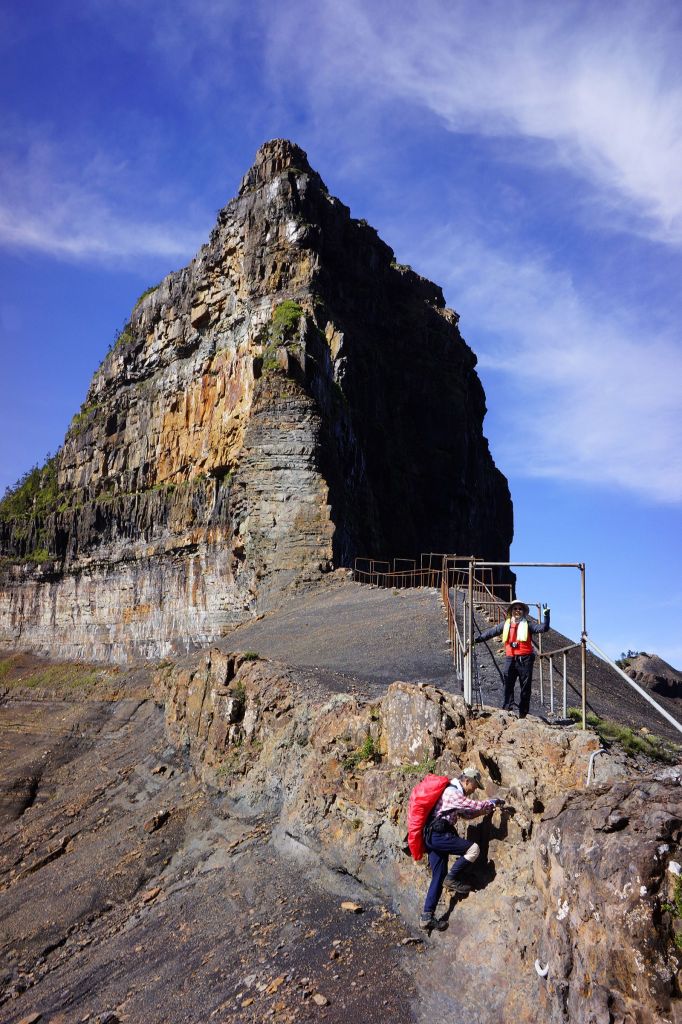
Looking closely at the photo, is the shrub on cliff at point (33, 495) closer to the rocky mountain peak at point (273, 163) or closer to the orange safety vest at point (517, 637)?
the rocky mountain peak at point (273, 163)

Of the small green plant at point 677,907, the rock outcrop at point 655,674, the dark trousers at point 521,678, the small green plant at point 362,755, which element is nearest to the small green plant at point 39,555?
the rock outcrop at point 655,674

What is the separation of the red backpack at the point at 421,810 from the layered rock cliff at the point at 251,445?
79.6 ft

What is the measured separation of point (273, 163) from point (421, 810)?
162 ft

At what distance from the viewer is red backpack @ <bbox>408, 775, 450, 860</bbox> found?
722 cm

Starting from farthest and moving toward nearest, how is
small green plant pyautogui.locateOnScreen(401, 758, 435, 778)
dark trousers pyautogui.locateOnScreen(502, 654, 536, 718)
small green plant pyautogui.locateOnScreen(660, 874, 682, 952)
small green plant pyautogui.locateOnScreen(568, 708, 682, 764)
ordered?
dark trousers pyautogui.locateOnScreen(502, 654, 536, 718), small green plant pyautogui.locateOnScreen(568, 708, 682, 764), small green plant pyautogui.locateOnScreen(401, 758, 435, 778), small green plant pyautogui.locateOnScreen(660, 874, 682, 952)

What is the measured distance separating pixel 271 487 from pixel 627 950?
29333mm

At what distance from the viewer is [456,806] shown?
7062 mm

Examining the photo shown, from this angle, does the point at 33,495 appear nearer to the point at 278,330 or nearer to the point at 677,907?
the point at 278,330

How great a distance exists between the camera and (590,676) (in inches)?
616

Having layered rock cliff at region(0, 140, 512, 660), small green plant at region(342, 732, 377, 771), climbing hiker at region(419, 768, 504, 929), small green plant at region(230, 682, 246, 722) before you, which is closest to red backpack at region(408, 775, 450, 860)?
climbing hiker at region(419, 768, 504, 929)

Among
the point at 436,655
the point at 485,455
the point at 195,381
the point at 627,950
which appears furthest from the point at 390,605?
the point at 485,455

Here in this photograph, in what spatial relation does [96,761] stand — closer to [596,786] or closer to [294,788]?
[294,788]

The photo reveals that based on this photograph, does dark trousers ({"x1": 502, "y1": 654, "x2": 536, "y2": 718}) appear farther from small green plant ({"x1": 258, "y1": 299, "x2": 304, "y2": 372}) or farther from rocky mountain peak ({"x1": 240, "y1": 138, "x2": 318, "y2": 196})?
rocky mountain peak ({"x1": 240, "y1": 138, "x2": 318, "y2": 196})

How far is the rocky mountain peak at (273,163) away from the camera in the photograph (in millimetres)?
48594
